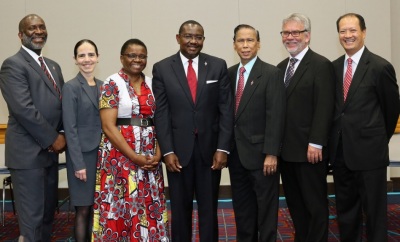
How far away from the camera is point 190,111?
3406mm

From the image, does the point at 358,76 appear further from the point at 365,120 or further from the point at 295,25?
the point at 295,25

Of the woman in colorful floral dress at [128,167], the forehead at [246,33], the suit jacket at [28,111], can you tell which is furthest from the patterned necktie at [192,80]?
the suit jacket at [28,111]

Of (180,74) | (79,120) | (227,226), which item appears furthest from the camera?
(227,226)

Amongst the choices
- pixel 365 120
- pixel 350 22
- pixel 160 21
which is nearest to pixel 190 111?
pixel 365 120

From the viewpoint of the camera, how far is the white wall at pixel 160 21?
249 inches

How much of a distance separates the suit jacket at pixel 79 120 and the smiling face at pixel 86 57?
10cm

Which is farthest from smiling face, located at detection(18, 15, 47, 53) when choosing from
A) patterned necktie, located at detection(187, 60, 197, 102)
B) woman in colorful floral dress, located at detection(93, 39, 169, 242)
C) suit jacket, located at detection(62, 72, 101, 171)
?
patterned necktie, located at detection(187, 60, 197, 102)

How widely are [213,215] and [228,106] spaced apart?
0.85 metres

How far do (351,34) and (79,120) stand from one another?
2198 millimetres

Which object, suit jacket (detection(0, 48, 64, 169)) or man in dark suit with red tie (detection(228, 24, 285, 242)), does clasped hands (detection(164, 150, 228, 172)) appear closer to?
man in dark suit with red tie (detection(228, 24, 285, 242))

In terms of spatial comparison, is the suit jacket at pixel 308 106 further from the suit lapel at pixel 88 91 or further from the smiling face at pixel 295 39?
the suit lapel at pixel 88 91

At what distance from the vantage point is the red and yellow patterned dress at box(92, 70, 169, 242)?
3.35 m

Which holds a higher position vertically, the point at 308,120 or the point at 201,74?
the point at 201,74

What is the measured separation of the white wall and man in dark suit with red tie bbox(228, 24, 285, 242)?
9.41 ft
